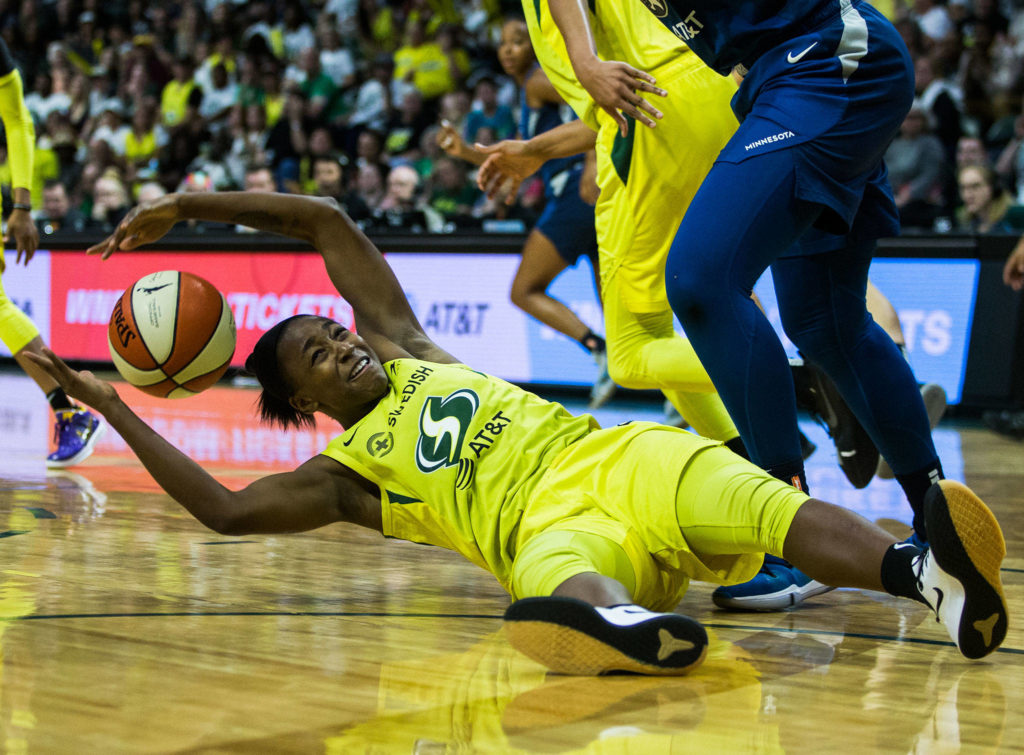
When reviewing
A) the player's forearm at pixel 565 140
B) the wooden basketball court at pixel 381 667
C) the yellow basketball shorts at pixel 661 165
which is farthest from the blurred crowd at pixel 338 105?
the wooden basketball court at pixel 381 667

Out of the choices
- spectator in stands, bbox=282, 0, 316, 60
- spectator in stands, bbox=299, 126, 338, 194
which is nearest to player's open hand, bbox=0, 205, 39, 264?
spectator in stands, bbox=299, 126, 338, 194

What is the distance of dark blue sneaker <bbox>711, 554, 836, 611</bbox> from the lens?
104 inches

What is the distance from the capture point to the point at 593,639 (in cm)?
193

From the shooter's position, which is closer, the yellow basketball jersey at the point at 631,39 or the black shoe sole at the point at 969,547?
the black shoe sole at the point at 969,547

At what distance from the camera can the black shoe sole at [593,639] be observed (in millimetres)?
1916

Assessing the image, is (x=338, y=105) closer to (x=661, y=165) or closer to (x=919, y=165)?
(x=919, y=165)

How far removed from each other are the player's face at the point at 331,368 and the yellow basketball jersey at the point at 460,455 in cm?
5

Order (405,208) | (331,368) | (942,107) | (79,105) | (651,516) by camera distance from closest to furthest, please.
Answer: (651,516) < (331,368) < (942,107) < (405,208) < (79,105)

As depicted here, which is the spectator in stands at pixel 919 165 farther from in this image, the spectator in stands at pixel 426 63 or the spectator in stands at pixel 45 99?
the spectator in stands at pixel 45 99

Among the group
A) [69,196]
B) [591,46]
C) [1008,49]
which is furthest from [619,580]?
[69,196]

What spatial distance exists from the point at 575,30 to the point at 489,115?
25.9 ft

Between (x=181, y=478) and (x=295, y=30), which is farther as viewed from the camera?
(x=295, y=30)

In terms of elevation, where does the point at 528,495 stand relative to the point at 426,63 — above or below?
below

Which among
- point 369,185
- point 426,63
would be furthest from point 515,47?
point 426,63
